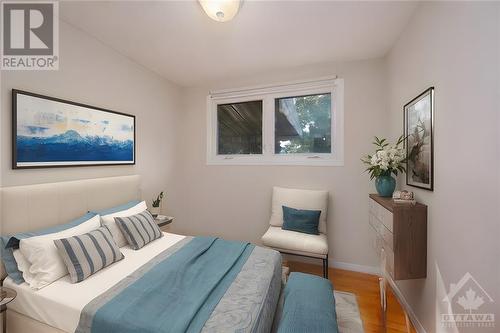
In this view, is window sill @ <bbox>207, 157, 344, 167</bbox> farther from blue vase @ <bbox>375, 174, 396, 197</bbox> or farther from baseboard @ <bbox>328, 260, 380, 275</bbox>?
baseboard @ <bbox>328, 260, 380, 275</bbox>

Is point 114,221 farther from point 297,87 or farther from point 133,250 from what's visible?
point 297,87

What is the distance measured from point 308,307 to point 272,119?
2378 millimetres

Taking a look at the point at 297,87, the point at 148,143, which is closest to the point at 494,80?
the point at 297,87

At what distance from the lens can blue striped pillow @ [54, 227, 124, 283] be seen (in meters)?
1.46

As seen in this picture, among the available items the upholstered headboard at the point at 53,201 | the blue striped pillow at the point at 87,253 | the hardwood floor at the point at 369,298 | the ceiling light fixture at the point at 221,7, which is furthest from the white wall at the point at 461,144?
the upholstered headboard at the point at 53,201

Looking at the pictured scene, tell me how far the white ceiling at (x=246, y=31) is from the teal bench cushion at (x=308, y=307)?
2214mm

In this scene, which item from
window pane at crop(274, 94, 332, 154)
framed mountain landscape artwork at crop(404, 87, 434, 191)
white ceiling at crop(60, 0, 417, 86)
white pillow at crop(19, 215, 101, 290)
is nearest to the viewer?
white pillow at crop(19, 215, 101, 290)

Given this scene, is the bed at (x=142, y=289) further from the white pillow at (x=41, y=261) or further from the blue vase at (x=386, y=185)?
the blue vase at (x=386, y=185)

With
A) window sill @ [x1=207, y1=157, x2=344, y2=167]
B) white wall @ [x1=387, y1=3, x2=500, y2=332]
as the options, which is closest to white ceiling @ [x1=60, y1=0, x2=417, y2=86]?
white wall @ [x1=387, y1=3, x2=500, y2=332]

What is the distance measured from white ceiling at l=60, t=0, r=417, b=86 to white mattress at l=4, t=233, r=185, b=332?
2171 millimetres

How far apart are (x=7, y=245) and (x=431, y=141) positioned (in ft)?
10.2

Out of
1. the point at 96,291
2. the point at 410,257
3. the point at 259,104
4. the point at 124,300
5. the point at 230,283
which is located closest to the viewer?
the point at 124,300

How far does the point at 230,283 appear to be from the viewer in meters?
1.47

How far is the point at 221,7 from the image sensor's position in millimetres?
1600
